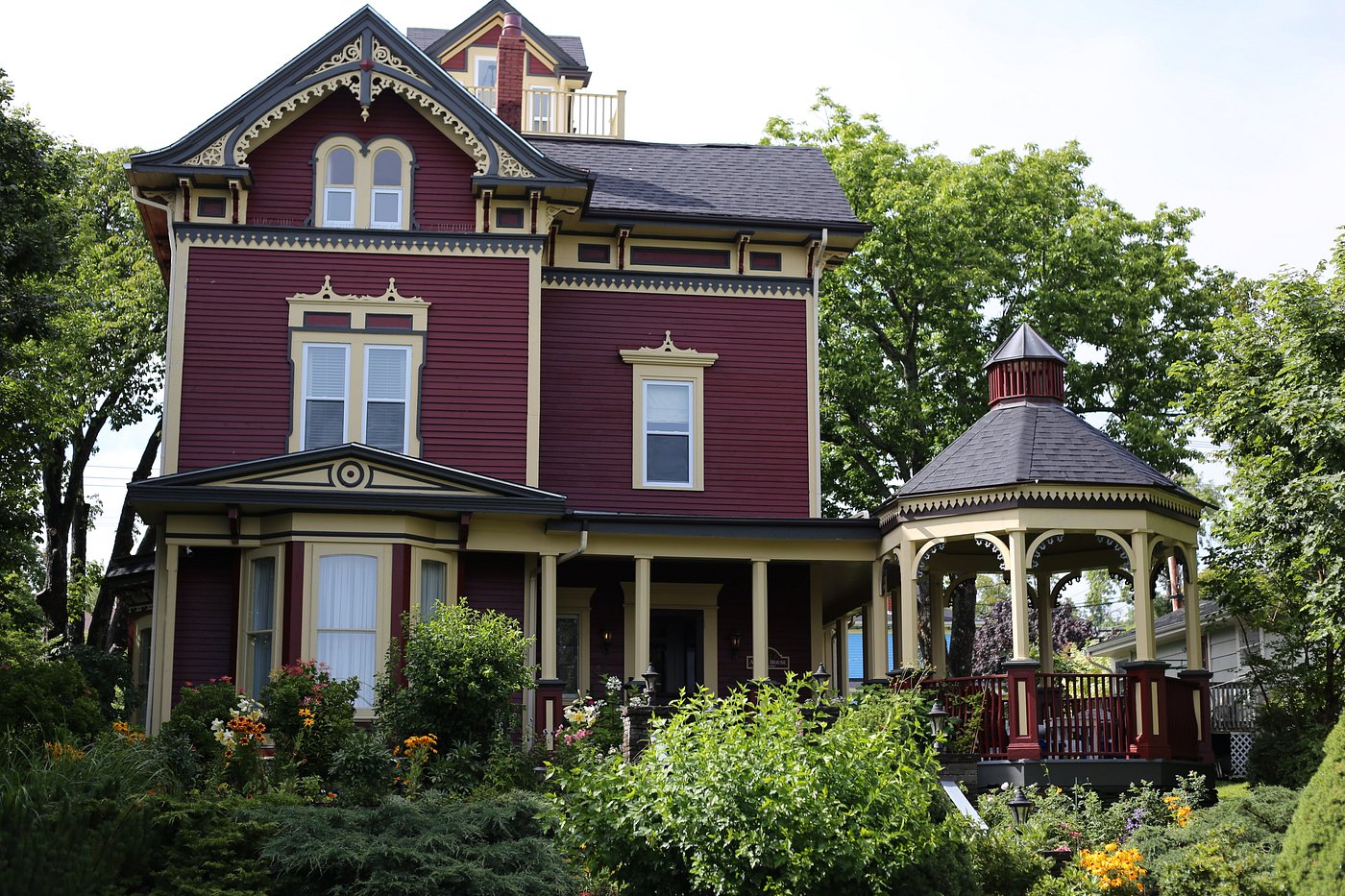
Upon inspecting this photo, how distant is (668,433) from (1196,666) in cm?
812

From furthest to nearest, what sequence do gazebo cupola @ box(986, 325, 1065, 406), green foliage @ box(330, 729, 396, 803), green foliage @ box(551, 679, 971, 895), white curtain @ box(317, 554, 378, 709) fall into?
gazebo cupola @ box(986, 325, 1065, 406)
white curtain @ box(317, 554, 378, 709)
green foliage @ box(330, 729, 396, 803)
green foliage @ box(551, 679, 971, 895)

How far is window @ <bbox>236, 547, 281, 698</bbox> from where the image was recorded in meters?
19.3

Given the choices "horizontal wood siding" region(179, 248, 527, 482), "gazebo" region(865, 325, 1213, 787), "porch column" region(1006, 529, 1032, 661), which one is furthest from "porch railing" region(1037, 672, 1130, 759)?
"horizontal wood siding" region(179, 248, 527, 482)

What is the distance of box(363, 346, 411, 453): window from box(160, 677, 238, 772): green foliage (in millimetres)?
5745

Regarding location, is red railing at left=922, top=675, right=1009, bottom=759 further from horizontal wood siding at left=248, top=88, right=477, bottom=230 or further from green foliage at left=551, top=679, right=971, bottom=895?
horizontal wood siding at left=248, top=88, right=477, bottom=230

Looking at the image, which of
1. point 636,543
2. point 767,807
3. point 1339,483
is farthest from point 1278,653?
point 767,807

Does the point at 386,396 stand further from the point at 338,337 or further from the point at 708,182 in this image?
the point at 708,182

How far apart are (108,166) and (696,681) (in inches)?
745

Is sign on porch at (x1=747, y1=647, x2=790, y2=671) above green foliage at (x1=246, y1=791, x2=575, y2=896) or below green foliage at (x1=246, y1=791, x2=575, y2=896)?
above

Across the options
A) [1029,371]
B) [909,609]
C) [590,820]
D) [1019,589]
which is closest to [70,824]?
[590,820]

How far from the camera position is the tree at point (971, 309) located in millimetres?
30734

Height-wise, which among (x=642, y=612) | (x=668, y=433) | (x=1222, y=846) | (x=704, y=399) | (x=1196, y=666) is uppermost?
(x=704, y=399)

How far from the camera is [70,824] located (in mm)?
10984

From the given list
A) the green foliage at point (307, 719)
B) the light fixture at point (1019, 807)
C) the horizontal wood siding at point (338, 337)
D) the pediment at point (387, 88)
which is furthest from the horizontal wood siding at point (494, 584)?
the light fixture at point (1019, 807)
